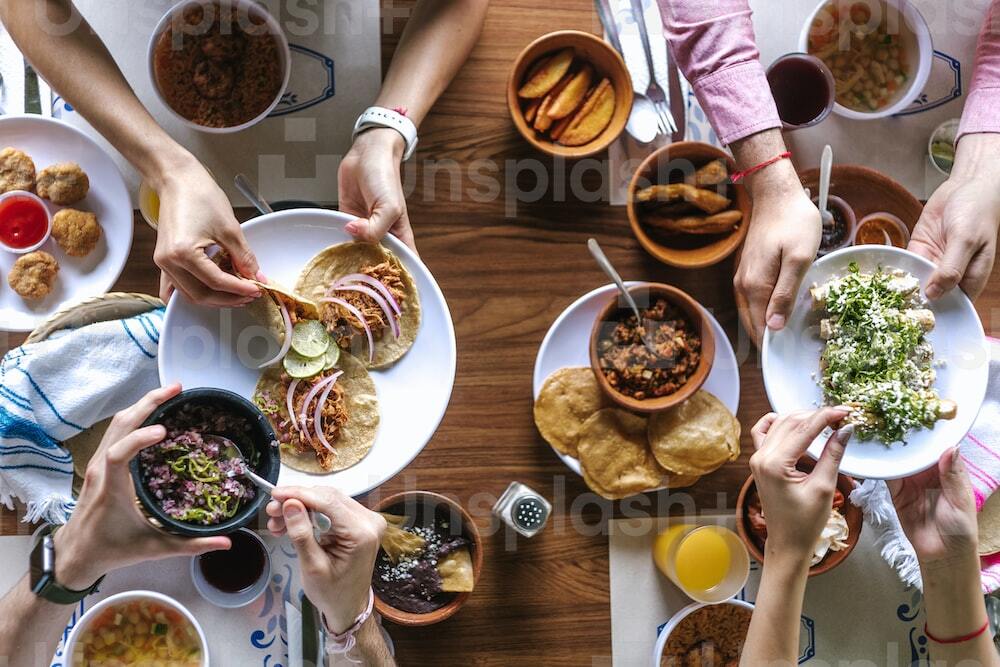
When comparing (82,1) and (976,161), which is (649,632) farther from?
(82,1)

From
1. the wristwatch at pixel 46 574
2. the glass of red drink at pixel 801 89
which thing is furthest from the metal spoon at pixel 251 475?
the glass of red drink at pixel 801 89

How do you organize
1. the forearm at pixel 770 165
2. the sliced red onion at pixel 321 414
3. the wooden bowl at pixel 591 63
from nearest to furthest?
the sliced red onion at pixel 321 414
the forearm at pixel 770 165
the wooden bowl at pixel 591 63

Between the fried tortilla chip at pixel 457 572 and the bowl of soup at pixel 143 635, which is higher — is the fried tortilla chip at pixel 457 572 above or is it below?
above

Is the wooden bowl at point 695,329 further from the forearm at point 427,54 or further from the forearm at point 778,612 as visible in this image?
the forearm at point 427,54

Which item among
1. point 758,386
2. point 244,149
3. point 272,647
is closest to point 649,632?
point 758,386

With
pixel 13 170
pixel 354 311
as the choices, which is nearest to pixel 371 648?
pixel 354 311

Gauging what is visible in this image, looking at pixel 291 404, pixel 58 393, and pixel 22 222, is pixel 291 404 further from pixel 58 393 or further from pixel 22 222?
pixel 22 222

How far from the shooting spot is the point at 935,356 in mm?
1982

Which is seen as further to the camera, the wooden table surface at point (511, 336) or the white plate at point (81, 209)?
the wooden table surface at point (511, 336)

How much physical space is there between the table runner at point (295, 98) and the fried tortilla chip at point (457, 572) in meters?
0.98

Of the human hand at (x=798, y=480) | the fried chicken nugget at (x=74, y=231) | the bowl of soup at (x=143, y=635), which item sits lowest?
the bowl of soup at (x=143, y=635)

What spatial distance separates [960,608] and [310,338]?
66.0 inches

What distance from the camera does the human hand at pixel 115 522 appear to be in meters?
1.57

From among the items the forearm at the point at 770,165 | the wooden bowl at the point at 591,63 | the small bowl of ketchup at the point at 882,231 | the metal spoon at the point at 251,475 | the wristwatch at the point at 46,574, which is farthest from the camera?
the small bowl of ketchup at the point at 882,231
